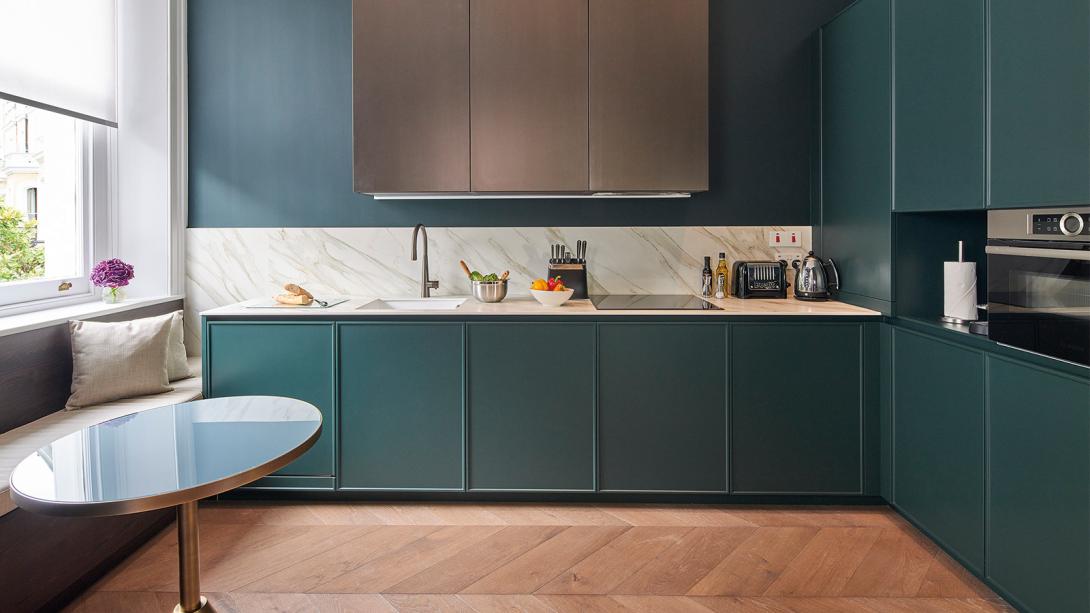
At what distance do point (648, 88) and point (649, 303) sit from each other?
3.33 feet

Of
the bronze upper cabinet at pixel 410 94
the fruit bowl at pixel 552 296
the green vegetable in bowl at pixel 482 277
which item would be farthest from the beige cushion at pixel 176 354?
the fruit bowl at pixel 552 296

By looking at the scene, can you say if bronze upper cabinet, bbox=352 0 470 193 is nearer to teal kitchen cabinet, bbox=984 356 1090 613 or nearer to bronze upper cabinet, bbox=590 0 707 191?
bronze upper cabinet, bbox=590 0 707 191

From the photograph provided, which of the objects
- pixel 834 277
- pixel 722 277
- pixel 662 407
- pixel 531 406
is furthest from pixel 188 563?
pixel 834 277

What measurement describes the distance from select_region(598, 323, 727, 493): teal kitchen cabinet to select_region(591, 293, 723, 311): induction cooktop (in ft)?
0.42

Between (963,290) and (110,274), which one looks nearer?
(963,290)

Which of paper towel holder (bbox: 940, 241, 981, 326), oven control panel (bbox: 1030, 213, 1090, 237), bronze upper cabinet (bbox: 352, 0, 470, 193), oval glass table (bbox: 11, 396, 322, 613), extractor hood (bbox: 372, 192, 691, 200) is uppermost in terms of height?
bronze upper cabinet (bbox: 352, 0, 470, 193)

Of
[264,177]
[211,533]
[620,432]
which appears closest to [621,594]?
[620,432]

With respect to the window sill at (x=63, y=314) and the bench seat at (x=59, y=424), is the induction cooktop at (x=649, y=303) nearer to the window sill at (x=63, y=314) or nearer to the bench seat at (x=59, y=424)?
the bench seat at (x=59, y=424)

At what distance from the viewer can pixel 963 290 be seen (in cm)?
246

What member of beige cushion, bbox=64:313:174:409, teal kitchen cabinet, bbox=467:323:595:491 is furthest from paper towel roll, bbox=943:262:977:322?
beige cushion, bbox=64:313:174:409

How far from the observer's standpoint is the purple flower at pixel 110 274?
313cm

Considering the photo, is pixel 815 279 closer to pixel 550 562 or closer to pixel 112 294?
pixel 550 562

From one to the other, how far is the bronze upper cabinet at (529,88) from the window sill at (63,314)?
1.80 metres

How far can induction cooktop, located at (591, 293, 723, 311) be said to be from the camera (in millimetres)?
3021
